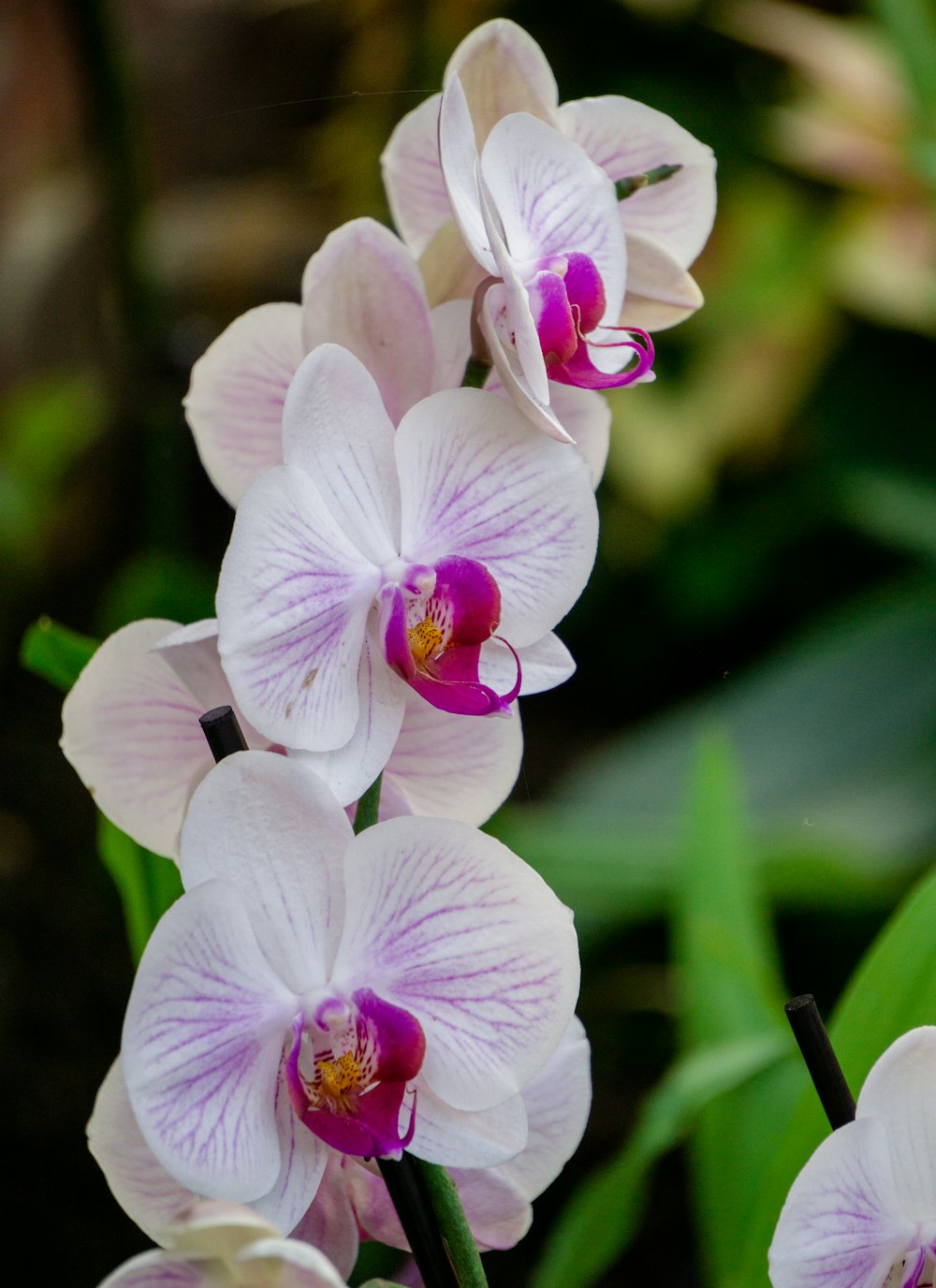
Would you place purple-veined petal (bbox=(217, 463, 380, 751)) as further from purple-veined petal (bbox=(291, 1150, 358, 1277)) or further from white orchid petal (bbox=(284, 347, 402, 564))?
purple-veined petal (bbox=(291, 1150, 358, 1277))

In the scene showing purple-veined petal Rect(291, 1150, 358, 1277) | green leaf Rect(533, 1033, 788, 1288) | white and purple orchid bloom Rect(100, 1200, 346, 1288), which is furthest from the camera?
green leaf Rect(533, 1033, 788, 1288)

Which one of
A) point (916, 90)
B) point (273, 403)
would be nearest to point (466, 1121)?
point (273, 403)

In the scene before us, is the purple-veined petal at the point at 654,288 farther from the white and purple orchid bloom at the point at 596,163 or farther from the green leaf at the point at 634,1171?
the green leaf at the point at 634,1171

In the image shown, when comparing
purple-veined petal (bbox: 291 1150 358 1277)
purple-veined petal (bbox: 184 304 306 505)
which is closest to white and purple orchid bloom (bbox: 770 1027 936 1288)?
purple-veined petal (bbox: 291 1150 358 1277)

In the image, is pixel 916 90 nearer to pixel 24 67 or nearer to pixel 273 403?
pixel 273 403

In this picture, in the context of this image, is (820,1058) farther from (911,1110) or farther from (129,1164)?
(129,1164)

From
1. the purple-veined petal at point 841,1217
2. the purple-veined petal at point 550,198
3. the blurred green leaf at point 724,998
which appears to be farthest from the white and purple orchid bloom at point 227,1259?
the blurred green leaf at point 724,998

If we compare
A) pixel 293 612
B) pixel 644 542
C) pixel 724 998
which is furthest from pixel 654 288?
pixel 644 542
